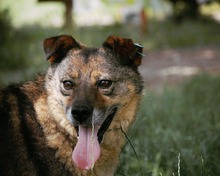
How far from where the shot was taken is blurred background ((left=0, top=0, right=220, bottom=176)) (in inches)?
221

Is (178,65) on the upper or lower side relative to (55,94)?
lower

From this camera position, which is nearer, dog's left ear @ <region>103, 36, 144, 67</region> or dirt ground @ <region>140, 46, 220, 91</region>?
dog's left ear @ <region>103, 36, 144, 67</region>

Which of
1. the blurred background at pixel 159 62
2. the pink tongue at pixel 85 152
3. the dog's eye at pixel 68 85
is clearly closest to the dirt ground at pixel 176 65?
the blurred background at pixel 159 62

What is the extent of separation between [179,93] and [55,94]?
16.0 feet

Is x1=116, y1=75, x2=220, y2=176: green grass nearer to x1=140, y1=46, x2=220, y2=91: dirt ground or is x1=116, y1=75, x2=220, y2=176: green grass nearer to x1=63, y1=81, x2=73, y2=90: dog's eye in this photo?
x1=63, y1=81, x2=73, y2=90: dog's eye

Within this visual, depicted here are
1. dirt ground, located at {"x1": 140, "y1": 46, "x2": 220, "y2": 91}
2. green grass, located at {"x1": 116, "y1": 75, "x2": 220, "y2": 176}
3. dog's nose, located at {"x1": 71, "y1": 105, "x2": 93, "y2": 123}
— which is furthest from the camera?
dirt ground, located at {"x1": 140, "y1": 46, "x2": 220, "y2": 91}

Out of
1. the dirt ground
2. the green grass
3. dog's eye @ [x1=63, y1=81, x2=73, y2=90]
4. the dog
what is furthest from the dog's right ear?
the dirt ground

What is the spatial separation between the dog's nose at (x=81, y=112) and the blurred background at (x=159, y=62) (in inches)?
21.2

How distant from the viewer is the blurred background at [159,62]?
561 centimetres

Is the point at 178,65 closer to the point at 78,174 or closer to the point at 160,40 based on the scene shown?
the point at 160,40

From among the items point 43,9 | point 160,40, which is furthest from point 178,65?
point 43,9

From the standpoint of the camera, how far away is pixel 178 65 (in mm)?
13023

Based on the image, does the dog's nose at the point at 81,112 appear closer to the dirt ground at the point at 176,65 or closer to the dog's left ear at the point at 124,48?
the dog's left ear at the point at 124,48

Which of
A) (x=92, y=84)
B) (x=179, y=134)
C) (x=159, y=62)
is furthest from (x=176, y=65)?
(x=92, y=84)
